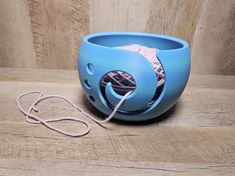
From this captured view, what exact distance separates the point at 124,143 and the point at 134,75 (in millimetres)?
113

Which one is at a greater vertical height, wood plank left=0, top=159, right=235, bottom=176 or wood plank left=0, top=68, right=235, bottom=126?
wood plank left=0, top=159, right=235, bottom=176

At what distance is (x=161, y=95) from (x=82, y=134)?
5.9 inches

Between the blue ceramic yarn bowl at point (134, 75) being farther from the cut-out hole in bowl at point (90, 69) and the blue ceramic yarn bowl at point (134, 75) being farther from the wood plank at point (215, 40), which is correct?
the wood plank at point (215, 40)

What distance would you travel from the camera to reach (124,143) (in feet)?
1.44

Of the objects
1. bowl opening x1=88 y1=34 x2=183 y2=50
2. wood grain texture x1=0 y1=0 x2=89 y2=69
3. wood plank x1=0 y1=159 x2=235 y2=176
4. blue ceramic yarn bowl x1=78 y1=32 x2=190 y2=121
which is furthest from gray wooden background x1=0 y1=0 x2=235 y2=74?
wood plank x1=0 y1=159 x2=235 y2=176

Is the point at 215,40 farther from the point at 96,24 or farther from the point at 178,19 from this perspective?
the point at 96,24

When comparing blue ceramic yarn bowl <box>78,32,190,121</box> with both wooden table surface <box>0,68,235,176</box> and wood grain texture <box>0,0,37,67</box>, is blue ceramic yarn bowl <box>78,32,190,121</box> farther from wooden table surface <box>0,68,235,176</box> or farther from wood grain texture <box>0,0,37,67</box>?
wood grain texture <box>0,0,37,67</box>

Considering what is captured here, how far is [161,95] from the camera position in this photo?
17.5 inches

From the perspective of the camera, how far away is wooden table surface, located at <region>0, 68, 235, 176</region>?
1.24 ft

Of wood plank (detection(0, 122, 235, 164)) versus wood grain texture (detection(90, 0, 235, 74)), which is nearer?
wood plank (detection(0, 122, 235, 164))

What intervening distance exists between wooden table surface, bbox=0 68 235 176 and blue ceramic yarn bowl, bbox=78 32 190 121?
1.9 inches

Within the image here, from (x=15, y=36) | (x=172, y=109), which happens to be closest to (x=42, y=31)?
(x=15, y=36)

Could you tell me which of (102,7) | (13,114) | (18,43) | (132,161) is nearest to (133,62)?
(132,161)

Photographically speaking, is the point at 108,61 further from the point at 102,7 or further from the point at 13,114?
the point at 102,7
